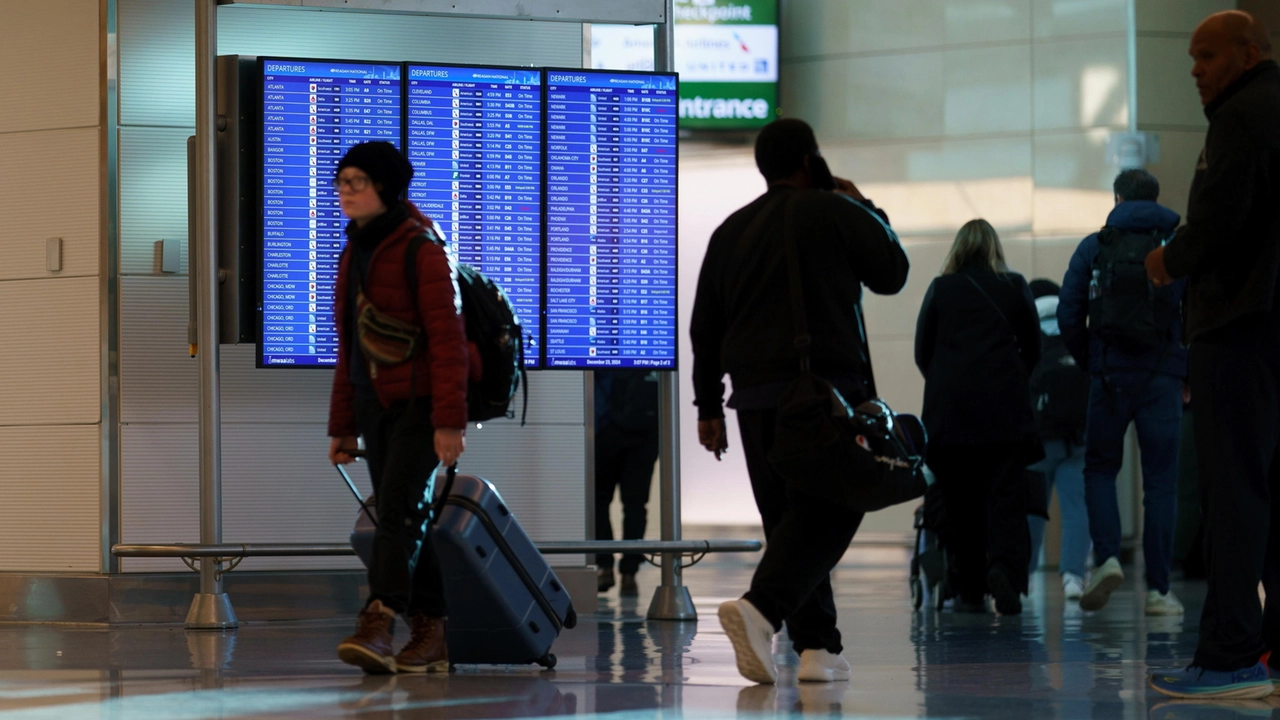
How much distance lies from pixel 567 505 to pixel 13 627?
8.39 feet

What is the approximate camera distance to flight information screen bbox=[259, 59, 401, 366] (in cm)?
713

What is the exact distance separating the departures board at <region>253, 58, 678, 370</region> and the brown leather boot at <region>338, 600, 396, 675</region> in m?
2.28

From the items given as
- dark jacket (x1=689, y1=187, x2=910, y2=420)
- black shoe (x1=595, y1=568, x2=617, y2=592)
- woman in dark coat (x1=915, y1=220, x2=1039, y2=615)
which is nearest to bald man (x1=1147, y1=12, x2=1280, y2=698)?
dark jacket (x1=689, y1=187, x2=910, y2=420)

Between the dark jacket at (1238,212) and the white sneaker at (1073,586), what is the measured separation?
4.34 m

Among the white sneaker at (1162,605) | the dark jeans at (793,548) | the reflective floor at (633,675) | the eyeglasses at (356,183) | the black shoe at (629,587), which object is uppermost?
the eyeglasses at (356,183)

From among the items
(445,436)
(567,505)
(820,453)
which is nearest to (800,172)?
(820,453)

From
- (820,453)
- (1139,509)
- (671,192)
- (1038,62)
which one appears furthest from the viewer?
(1038,62)

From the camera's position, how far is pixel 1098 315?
25.9 ft

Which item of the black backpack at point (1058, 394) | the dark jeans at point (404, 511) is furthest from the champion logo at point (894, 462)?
the black backpack at point (1058, 394)

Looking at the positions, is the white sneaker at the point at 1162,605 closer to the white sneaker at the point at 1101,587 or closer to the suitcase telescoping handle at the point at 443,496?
the white sneaker at the point at 1101,587

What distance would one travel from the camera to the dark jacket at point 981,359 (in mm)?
7934

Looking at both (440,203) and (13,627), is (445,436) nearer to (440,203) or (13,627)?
(440,203)

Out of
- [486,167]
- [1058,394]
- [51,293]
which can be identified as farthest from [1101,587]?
[51,293]

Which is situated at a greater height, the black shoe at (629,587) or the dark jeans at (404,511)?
the dark jeans at (404,511)
